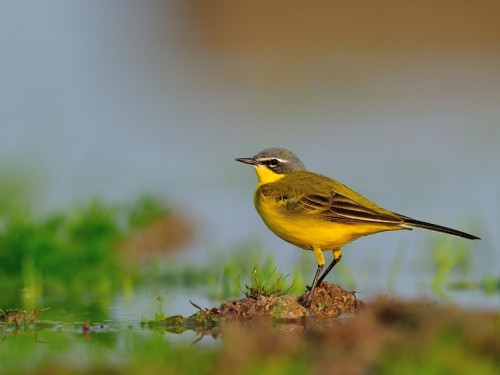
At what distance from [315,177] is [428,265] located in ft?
10.3

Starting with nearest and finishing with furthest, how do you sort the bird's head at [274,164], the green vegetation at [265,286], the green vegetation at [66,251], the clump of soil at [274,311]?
the clump of soil at [274,311], the green vegetation at [265,286], the bird's head at [274,164], the green vegetation at [66,251]

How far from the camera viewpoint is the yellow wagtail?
37.8 feet

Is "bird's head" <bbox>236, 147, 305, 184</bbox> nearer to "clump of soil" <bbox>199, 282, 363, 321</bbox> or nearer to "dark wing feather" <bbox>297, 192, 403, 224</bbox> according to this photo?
"dark wing feather" <bbox>297, 192, 403, 224</bbox>

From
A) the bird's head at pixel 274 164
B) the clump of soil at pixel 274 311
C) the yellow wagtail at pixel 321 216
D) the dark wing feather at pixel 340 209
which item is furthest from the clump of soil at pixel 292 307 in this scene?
the bird's head at pixel 274 164

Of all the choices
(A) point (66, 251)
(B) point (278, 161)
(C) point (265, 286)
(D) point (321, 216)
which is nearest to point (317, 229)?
→ (D) point (321, 216)

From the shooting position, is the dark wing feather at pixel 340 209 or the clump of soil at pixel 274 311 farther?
the dark wing feather at pixel 340 209

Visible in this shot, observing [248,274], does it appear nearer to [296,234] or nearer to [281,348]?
[296,234]

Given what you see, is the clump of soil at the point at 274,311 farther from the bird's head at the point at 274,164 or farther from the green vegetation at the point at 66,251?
the green vegetation at the point at 66,251

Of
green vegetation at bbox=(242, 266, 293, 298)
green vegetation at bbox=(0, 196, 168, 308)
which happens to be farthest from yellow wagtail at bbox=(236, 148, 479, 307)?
green vegetation at bbox=(0, 196, 168, 308)

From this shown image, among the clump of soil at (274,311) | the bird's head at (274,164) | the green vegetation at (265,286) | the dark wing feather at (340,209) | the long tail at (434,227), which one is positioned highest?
the bird's head at (274,164)

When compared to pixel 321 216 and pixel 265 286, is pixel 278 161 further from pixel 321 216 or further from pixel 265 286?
pixel 265 286

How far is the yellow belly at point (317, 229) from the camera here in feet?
38.2

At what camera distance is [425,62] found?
111 feet

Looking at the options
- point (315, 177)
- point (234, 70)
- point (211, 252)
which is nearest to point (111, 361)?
point (315, 177)
